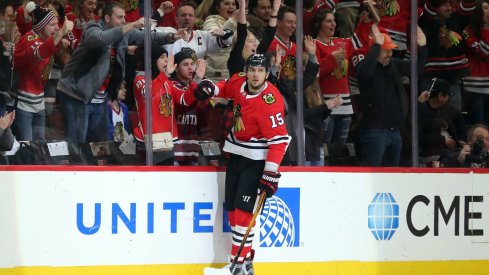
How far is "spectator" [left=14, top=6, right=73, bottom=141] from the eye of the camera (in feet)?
21.9

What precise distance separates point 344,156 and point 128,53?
1.54 metres

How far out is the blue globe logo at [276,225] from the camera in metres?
7.41

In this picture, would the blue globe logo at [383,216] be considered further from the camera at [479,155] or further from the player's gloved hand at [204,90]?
the player's gloved hand at [204,90]

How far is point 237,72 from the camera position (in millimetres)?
7312

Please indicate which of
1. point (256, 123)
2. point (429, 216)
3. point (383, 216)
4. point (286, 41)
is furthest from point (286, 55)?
point (429, 216)

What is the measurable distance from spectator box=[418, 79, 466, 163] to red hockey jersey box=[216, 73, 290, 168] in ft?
3.54

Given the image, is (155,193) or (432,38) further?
(432,38)

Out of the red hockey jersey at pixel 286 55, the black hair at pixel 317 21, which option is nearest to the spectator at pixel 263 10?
the red hockey jersey at pixel 286 55

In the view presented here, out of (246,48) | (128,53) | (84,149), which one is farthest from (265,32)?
(84,149)

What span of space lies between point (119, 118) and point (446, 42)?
7.36 ft

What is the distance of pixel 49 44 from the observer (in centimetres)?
677

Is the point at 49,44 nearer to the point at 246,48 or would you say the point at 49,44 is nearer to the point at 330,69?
the point at 246,48

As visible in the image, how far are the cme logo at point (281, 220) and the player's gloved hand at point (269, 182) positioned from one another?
0.39m

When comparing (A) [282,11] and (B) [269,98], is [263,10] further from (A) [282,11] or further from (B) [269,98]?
(B) [269,98]
